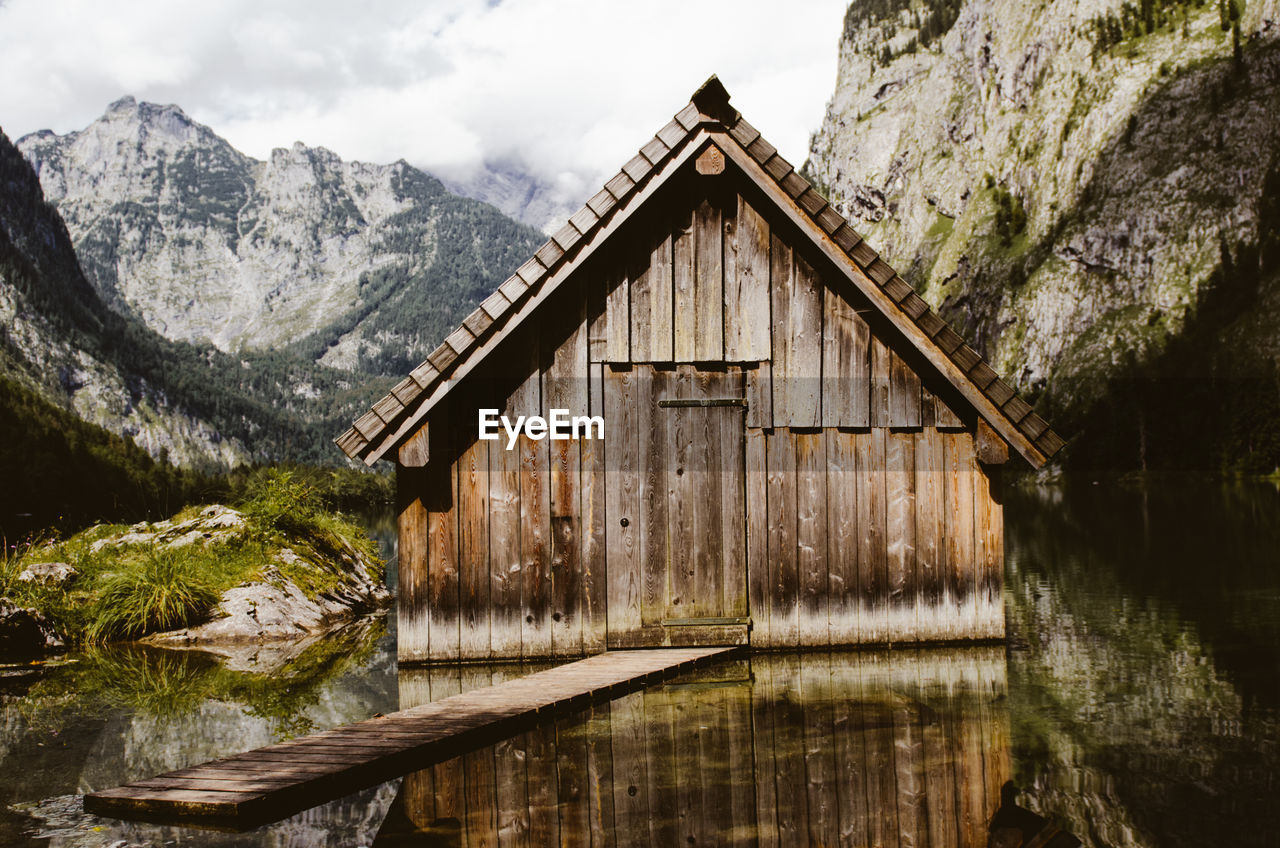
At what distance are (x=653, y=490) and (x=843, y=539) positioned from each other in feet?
6.51

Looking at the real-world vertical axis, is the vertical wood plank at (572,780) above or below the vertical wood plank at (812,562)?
below

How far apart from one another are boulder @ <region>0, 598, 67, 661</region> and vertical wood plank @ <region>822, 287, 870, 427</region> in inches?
359

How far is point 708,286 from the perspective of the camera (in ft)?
31.1

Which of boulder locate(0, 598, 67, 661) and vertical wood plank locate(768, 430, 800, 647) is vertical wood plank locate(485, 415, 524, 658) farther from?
boulder locate(0, 598, 67, 661)

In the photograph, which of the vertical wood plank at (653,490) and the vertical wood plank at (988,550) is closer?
the vertical wood plank at (653,490)

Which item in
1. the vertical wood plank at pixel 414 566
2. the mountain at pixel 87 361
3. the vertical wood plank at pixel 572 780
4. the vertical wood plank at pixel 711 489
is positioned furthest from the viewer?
the mountain at pixel 87 361

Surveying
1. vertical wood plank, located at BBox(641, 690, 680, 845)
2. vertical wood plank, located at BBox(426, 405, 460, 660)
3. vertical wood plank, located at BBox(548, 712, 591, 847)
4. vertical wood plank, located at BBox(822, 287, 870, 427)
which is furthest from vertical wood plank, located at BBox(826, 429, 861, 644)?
vertical wood plank, located at BBox(426, 405, 460, 660)

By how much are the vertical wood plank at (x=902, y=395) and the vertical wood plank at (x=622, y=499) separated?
2.55 m

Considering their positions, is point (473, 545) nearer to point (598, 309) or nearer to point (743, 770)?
point (598, 309)

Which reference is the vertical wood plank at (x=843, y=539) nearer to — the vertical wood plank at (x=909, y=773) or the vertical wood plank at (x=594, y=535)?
the vertical wood plank at (x=909, y=773)

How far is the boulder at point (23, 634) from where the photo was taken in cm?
1055

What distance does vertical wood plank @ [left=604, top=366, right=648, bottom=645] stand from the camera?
30.9 feet

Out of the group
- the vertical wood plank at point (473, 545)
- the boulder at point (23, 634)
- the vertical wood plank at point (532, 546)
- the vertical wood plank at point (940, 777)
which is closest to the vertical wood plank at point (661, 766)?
the vertical wood plank at point (940, 777)

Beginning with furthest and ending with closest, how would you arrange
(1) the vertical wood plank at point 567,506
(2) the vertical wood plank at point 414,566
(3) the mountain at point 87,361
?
1. (3) the mountain at point 87,361
2. (1) the vertical wood plank at point 567,506
3. (2) the vertical wood plank at point 414,566
